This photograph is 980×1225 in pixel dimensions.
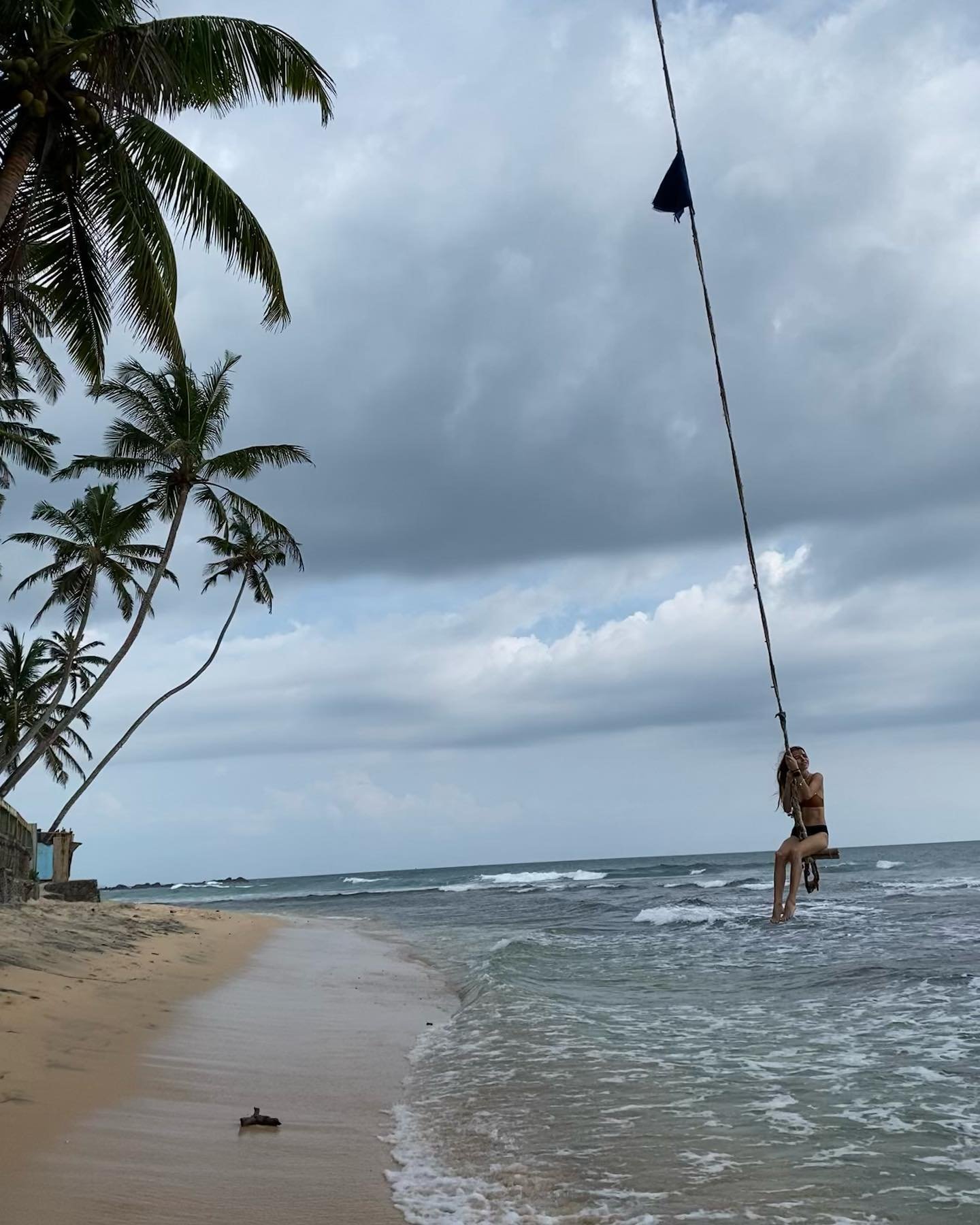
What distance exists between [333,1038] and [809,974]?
723cm

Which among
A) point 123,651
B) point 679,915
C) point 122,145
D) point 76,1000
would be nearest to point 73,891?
point 123,651

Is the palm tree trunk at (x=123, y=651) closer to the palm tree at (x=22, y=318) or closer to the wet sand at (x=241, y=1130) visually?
the palm tree at (x=22, y=318)

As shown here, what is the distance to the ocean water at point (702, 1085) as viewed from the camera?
505 centimetres

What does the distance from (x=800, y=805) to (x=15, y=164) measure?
8.02m

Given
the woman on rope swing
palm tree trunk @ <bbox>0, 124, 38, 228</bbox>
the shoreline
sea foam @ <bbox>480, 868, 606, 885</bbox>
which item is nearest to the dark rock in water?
the shoreline

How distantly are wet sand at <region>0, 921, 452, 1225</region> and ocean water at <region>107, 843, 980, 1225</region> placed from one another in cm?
33

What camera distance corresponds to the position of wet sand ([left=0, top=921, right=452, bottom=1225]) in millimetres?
4465

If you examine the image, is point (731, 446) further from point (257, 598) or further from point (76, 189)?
point (257, 598)

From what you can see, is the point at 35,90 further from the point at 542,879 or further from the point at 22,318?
the point at 542,879

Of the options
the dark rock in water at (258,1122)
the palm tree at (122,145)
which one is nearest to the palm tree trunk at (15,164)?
the palm tree at (122,145)

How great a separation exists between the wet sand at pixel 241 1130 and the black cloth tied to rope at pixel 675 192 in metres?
6.63

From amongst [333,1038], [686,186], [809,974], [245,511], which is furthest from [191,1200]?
[245,511]

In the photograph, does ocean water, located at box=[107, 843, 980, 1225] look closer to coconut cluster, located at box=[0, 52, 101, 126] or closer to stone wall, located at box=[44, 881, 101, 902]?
coconut cluster, located at box=[0, 52, 101, 126]

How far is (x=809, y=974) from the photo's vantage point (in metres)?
13.6
